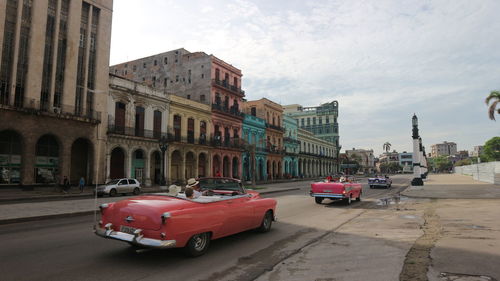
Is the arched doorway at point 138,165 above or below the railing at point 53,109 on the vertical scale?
below

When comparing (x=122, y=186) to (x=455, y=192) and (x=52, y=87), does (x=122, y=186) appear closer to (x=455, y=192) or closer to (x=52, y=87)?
(x=52, y=87)

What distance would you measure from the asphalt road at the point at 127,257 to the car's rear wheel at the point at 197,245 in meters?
0.11

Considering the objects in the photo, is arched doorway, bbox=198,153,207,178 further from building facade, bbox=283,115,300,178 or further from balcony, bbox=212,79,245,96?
building facade, bbox=283,115,300,178

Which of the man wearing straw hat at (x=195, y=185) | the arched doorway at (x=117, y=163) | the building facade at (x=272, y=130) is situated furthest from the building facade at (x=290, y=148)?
the man wearing straw hat at (x=195, y=185)

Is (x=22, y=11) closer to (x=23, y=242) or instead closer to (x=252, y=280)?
(x=23, y=242)

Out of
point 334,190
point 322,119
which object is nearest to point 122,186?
point 334,190

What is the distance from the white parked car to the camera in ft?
74.7

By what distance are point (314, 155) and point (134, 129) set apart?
160 feet

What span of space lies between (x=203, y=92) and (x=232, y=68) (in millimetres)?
6534

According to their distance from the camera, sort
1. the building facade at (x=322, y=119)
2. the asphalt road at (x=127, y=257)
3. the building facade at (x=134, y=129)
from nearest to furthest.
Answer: the asphalt road at (x=127, y=257) < the building facade at (x=134, y=129) < the building facade at (x=322, y=119)

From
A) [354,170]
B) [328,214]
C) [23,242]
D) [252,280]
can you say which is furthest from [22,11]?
[354,170]

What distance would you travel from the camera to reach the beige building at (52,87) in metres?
24.1

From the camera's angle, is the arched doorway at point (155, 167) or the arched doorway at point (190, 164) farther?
the arched doorway at point (190, 164)

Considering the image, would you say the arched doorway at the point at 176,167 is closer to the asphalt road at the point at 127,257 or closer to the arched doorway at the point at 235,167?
the arched doorway at the point at 235,167
